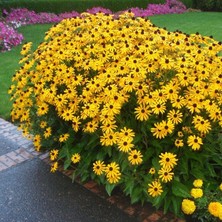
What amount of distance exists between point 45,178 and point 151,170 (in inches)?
60.0

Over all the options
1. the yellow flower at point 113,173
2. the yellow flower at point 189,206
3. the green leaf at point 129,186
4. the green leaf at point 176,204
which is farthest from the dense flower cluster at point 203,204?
the yellow flower at point 113,173

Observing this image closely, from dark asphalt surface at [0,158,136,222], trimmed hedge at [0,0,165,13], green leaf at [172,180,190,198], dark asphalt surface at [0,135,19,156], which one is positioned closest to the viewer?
green leaf at [172,180,190,198]

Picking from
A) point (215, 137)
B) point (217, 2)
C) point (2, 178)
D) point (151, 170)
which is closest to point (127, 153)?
point (151, 170)

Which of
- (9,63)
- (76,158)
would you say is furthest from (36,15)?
(76,158)

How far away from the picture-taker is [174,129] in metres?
3.87

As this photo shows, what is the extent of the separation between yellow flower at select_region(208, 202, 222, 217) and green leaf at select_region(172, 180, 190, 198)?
358mm

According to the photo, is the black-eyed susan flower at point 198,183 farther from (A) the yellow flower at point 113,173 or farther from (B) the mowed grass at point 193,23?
(B) the mowed grass at point 193,23

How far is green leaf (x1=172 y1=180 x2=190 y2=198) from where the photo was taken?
377 cm

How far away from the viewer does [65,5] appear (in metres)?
17.2

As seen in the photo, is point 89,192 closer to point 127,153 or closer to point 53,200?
point 53,200

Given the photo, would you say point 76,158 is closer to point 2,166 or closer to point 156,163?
point 156,163

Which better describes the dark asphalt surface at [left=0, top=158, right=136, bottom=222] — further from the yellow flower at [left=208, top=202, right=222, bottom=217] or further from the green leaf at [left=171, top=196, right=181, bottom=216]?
the yellow flower at [left=208, top=202, right=222, bottom=217]

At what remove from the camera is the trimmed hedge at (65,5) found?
16.5 m

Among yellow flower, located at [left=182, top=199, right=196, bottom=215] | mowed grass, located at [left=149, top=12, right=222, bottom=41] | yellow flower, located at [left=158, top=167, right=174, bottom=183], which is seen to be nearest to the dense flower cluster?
yellow flower, located at [left=182, top=199, right=196, bottom=215]
